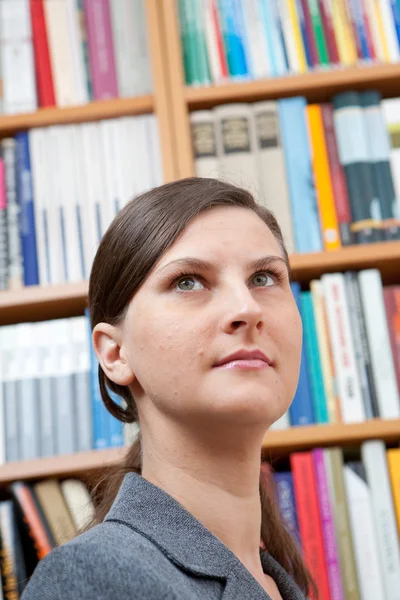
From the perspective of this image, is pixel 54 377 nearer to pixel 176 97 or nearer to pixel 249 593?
pixel 176 97

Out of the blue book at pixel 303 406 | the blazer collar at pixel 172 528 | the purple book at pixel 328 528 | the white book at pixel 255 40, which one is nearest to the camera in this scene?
the blazer collar at pixel 172 528

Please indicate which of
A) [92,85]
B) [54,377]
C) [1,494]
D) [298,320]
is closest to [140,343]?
[298,320]

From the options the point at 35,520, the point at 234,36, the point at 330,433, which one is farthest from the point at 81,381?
the point at 234,36

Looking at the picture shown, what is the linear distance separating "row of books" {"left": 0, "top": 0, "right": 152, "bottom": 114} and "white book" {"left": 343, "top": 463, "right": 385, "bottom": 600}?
961 millimetres

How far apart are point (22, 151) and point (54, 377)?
1.71 feet

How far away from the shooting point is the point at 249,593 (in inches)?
36.8

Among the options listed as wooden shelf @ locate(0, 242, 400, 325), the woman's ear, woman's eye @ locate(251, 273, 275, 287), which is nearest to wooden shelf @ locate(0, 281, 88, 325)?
wooden shelf @ locate(0, 242, 400, 325)

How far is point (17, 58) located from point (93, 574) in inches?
56.6

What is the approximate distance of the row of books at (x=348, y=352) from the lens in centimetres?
167

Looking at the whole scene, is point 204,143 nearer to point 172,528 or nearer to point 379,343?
point 379,343

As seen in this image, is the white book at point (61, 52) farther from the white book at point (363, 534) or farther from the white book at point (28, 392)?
the white book at point (363, 534)

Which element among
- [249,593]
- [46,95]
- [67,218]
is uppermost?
[46,95]

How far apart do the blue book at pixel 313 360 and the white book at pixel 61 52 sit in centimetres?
69

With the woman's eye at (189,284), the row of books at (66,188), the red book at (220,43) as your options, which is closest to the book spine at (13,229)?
the row of books at (66,188)
